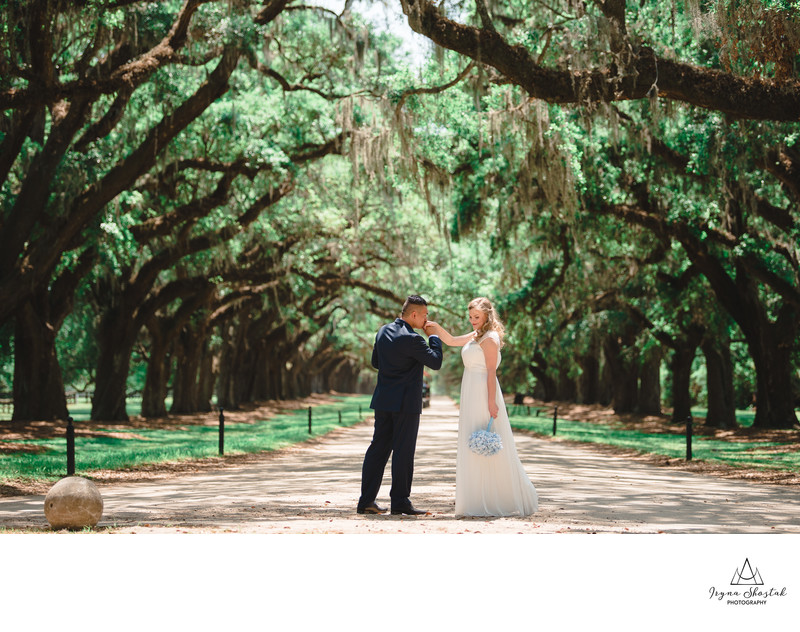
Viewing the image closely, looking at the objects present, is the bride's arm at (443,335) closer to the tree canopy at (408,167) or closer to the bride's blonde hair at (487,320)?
the bride's blonde hair at (487,320)

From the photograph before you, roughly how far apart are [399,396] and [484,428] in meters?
0.93

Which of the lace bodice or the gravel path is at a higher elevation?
the lace bodice

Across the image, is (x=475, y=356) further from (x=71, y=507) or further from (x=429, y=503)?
(x=71, y=507)

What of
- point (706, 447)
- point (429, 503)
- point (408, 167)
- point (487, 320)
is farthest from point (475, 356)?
point (706, 447)

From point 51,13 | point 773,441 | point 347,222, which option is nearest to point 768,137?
point 773,441

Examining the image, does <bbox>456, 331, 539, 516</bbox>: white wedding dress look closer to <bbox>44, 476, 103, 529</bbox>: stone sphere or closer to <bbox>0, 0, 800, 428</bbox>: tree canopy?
<bbox>44, 476, 103, 529</bbox>: stone sphere

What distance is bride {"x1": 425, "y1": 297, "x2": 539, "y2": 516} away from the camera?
8.57 meters

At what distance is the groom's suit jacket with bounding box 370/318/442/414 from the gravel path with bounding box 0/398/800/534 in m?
1.10

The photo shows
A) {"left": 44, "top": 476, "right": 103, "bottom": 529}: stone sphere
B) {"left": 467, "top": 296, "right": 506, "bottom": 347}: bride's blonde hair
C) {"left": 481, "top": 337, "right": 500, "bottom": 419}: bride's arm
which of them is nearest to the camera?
{"left": 44, "top": 476, "right": 103, "bottom": 529}: stone sphere

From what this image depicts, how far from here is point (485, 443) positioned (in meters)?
8.47

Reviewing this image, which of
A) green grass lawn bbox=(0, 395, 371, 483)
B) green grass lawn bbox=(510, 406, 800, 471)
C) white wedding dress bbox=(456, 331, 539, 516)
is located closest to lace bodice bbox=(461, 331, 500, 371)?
white wedding dress bbox=(456, 331, 539, 516)

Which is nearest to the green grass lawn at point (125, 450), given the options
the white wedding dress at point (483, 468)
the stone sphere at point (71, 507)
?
the stone sphere at point (71, 507)

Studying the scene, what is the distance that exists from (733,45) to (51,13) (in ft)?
32.6

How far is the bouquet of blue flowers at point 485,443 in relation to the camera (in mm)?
8461
